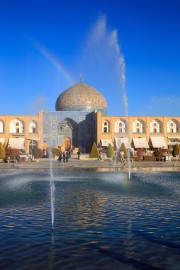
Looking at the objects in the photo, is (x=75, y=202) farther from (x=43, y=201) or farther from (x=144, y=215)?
(x=144, y=215)

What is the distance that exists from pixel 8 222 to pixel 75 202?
7.50ft

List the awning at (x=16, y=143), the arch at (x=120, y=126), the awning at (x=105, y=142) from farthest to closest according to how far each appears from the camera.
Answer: the arch at (x=120, y=126), the awning at (x=105, y=142), the awning at (x=16, y=143)

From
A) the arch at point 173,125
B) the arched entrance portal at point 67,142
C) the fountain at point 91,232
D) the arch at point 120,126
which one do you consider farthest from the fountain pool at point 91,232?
the arch at point 173,125

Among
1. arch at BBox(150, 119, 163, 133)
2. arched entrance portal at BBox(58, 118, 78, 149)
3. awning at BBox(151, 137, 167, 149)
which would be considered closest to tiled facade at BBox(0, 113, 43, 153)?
arched entrance portal at BBox(58, 118, 78, 149)

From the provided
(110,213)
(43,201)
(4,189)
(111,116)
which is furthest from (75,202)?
(111,116)

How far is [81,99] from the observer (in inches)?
1693

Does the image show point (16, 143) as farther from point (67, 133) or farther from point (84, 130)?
point (84, 130)

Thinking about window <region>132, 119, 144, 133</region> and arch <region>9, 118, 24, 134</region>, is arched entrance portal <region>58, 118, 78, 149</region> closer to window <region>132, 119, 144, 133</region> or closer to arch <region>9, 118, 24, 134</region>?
arch <region>9, 118, 24, 134</region>

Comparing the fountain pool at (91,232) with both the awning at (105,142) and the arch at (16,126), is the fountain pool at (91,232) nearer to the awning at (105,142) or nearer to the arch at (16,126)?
the awning at (105,142)

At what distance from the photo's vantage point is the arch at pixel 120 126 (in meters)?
40.0

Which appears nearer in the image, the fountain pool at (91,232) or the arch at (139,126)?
the fountain pool at (91,232)

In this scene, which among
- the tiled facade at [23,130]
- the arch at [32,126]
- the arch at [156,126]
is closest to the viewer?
the tiled facade at [23,130]

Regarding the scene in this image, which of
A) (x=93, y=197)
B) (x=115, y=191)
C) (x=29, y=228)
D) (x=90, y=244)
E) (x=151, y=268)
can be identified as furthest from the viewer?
(x=115, y=191)

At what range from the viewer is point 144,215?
22.0 ft
